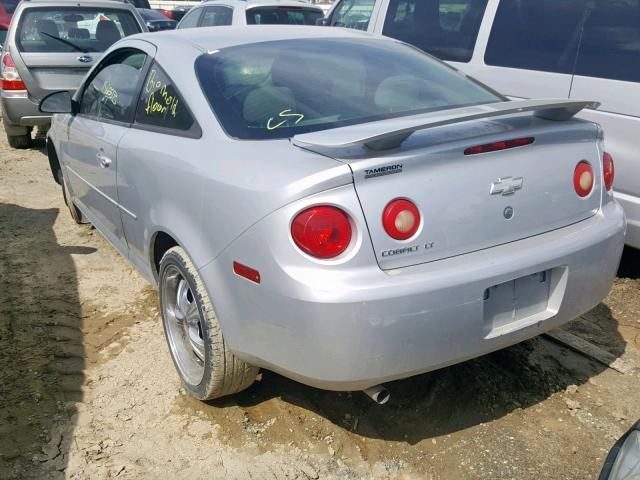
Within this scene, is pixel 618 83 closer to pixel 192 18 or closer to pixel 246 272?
pixel 246 272

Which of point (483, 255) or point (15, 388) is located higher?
point (483, 255)

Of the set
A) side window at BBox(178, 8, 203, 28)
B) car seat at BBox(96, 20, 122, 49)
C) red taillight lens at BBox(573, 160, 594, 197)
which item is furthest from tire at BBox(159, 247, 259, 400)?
side window at BBox(178, 8, 203, 28)

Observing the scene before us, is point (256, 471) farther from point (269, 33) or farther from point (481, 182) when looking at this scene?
point (269, 33)

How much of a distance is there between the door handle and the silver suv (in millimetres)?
4178

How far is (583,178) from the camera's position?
8.62ft

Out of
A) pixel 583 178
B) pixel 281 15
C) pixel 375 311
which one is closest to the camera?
pixel 375 311

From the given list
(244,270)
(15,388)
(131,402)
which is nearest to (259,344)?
(244,270)

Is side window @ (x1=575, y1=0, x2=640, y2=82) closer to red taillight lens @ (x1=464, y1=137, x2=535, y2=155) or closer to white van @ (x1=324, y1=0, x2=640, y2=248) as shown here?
white van @ (x1=324, y1=0, x2=640, y2=248)

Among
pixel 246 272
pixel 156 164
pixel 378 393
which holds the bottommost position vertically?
pixel 378 393

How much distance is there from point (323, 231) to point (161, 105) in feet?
4.52

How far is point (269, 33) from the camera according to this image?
3.40 meters

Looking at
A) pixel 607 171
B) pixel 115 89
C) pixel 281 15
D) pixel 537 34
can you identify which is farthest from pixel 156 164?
pixel 281 15

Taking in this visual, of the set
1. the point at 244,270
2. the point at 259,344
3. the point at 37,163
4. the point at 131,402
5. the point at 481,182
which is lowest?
the point at 37,163

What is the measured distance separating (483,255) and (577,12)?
2569 millimetres
